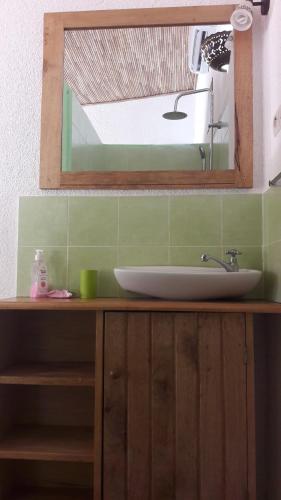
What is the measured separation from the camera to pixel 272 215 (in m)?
1.63

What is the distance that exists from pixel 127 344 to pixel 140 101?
3.59 feet

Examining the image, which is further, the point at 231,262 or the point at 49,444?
the point at 231,262

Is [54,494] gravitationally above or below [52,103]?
below

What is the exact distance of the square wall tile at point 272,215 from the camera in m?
1.52

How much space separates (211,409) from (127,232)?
824mm

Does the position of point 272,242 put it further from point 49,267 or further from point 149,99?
point 49,267

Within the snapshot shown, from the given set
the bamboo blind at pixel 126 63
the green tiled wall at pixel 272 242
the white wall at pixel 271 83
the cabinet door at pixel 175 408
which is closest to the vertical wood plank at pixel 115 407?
the cabinet door at pixel 175 408

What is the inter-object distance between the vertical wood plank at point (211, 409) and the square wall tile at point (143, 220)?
1.82 ft

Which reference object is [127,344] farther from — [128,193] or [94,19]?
[94,19]

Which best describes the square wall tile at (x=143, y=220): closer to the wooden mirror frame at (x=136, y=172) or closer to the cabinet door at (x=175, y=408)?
the wooden mirror frame at (x=136, y=172)

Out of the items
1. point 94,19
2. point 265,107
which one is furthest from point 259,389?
point 94,19

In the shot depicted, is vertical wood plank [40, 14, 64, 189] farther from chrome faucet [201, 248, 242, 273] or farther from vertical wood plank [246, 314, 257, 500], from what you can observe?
vertical wood plank [246, 314, 257, 500]

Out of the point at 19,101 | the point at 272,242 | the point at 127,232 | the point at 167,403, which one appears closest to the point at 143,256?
the point at 127,232

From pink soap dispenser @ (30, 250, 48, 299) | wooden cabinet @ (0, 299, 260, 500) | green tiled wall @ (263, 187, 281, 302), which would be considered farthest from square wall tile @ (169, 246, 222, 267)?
pink soap dispenser @ (30, 250, 48, 299)
